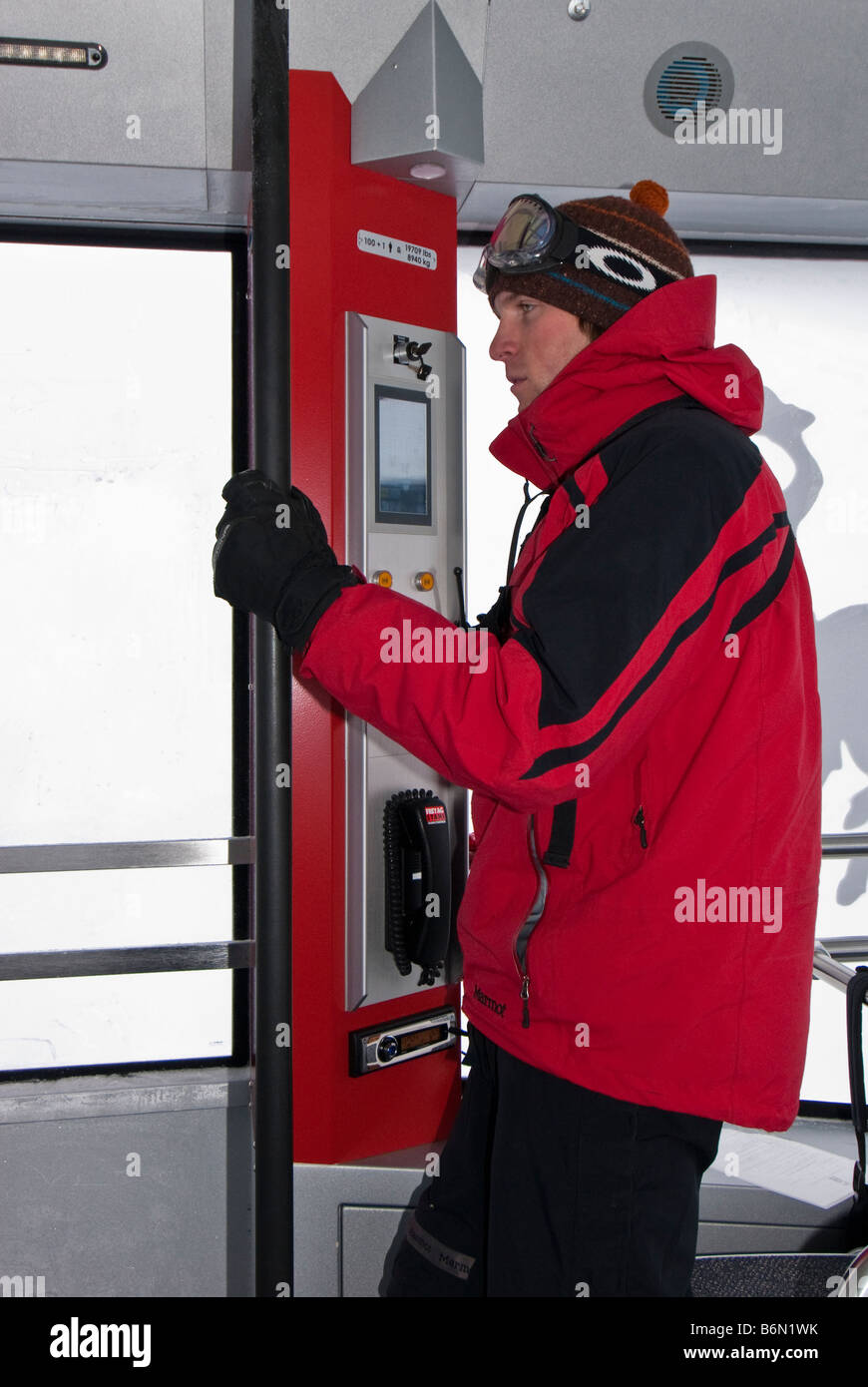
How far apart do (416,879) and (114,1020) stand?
59.6 inches

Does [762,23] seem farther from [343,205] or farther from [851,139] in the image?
[343,205]

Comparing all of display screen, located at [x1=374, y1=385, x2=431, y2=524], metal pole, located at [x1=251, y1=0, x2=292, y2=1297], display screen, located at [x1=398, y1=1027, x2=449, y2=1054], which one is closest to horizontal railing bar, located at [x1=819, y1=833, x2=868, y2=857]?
display screen, located at [x1=398, y1=1027, x2=449, y2=1054]

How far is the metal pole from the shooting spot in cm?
149

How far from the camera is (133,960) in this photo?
3119 millimetres

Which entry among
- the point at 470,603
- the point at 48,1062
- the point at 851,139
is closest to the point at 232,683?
the point at 470,603

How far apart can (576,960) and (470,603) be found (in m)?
2.08

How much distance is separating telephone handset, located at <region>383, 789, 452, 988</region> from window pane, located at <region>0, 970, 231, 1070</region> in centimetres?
129

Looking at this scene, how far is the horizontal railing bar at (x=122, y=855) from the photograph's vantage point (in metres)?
3.04

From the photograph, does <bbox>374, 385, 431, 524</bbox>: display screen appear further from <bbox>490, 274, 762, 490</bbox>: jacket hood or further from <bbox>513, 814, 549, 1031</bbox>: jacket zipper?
<bbox>513, 814, 549, 1031</bbox>: jacket zipper

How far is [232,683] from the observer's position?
10.5 feet

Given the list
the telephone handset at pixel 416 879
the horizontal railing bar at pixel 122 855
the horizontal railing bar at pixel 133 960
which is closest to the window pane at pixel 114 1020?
the horizontal railing bar at pixel 133 960

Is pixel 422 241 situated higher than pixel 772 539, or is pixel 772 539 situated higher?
pixel 422 241

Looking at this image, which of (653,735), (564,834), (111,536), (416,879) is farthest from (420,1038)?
(111,536)

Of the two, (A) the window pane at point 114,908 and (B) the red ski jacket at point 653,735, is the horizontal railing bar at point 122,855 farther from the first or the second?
(B) the red ski jacket at point 653,735
